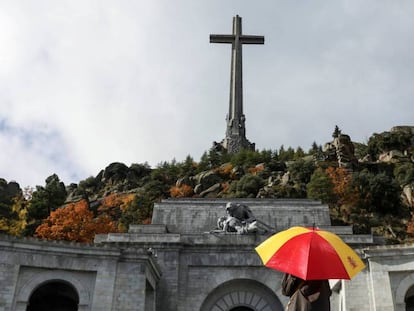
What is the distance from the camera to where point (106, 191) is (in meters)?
77.8

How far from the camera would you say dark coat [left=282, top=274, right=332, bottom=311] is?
680cm

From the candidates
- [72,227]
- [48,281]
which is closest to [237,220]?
[48,281]

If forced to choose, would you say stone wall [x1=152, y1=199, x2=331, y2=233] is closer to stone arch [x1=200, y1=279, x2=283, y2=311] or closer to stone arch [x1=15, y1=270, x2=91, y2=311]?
stone arch [x1=200, y1=279, x2=283, y2=311]

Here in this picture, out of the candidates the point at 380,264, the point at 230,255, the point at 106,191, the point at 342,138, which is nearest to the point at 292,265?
the point at 380,264

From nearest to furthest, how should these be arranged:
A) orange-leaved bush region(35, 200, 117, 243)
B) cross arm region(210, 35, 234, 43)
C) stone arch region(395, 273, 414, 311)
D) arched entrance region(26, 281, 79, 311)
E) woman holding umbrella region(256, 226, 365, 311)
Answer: woman holding umbrella region(256, 226, 365, 311), stone arch region(395, 273, 414, 311), arched entrance region(26, 281, 79, 311), orange-leaved bush region(35, 200, 117, 243), cross arm region(210, 35, 234, 43)

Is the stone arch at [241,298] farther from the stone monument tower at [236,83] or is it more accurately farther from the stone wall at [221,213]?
the stone monument tower at [236,83]

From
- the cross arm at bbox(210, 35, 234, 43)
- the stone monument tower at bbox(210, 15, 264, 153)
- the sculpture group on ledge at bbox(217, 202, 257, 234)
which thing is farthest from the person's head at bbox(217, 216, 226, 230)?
the cross arm at bbox(210, 35, 234, 43)

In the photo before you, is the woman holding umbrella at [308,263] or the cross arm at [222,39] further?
the cross arm at [222,39]

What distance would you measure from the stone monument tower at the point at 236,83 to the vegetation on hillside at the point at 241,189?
3.91 metres

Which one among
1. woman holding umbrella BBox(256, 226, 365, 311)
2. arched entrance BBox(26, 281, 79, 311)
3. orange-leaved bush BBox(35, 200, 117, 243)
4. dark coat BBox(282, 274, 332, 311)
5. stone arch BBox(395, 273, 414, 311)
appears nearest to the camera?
dark coat BBox(282, 274, 332, 311)

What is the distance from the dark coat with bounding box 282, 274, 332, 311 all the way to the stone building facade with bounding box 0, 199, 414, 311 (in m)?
15.8

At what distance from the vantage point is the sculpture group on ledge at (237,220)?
26547 mm

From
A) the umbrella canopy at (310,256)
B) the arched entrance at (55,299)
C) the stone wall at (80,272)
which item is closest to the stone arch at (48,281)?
the stone wall at (80,272)

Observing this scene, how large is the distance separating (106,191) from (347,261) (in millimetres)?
72576
